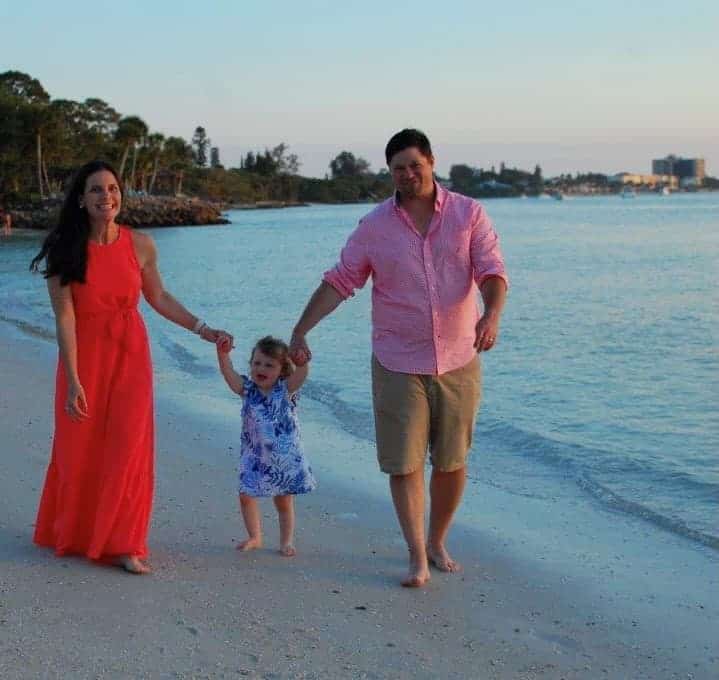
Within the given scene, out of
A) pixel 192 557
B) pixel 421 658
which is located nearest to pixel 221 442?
pixel 192 557

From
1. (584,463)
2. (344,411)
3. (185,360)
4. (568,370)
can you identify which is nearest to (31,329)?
(185,360)

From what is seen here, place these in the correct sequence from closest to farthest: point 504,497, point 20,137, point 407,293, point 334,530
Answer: point 407,293 < point 334,530 < point 504,497 < point 20,137

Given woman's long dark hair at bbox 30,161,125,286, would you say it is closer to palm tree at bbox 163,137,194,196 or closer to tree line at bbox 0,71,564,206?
tree line at bbox 0,71,564,206

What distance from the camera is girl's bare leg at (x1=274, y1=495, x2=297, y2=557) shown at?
15.2 ft

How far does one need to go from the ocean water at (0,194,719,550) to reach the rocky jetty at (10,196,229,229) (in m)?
36.6

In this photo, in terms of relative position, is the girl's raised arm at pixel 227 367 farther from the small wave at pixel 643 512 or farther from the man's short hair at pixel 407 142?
the small wave at pixel 643 512

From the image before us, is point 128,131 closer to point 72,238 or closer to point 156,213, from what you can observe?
point 156,213

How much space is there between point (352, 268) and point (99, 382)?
3.68 feet

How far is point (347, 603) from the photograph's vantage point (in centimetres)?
405

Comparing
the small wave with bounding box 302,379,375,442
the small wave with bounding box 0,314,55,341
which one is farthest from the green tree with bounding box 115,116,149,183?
the small wave with bounding box 302,379,375,442

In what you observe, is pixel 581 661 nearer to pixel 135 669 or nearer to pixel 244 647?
pixel 244 647

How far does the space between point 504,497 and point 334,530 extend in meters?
1.47

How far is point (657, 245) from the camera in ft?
140

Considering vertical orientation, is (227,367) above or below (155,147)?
below
